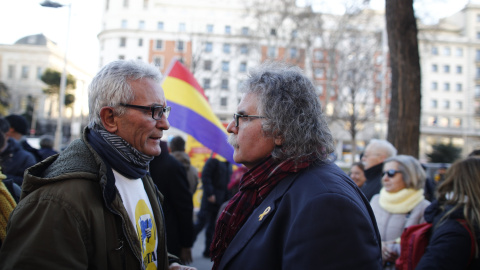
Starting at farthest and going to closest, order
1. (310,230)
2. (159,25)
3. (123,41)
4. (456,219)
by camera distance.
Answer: (159,25), (123,41), (456,219), (310,230)

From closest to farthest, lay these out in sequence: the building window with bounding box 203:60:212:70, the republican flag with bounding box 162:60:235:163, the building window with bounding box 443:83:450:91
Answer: the republican flag with bounding box 162:60:235:163 → the building window with bounding box 203:60:212:70 → the building window with bounding box 443:83:450:91

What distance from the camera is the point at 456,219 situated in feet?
8.51

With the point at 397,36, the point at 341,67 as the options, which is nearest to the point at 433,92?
the point at 341,67

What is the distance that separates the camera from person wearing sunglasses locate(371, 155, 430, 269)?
3582 mm

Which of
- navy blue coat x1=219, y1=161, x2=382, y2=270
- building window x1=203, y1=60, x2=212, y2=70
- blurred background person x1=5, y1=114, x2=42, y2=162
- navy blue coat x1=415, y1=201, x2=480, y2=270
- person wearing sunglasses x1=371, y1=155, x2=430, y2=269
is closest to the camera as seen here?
navy blue coat x1=219, y1=161, x2=382, y2=270

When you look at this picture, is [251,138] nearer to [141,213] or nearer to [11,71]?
[141,213]

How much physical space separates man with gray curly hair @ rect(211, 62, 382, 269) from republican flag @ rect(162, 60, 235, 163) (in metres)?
3.20

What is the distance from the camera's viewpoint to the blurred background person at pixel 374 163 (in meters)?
4.65

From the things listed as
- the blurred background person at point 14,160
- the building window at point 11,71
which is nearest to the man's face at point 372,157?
the blurred background person at point 14,160

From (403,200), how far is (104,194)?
9.77 ft

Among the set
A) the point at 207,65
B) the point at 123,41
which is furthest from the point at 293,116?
the point at 123,41

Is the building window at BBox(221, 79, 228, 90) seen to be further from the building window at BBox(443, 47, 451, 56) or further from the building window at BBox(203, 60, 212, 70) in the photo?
the building window at BBox(443, 47, 451, 56)

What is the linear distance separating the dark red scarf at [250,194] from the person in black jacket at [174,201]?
1.78 metres

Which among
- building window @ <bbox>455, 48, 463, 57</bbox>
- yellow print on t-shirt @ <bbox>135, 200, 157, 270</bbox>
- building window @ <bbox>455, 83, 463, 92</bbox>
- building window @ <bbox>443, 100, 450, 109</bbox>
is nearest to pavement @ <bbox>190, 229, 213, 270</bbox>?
yellow print on t-shirt @ <bbox>135, 200, 157, 270</bbox>
